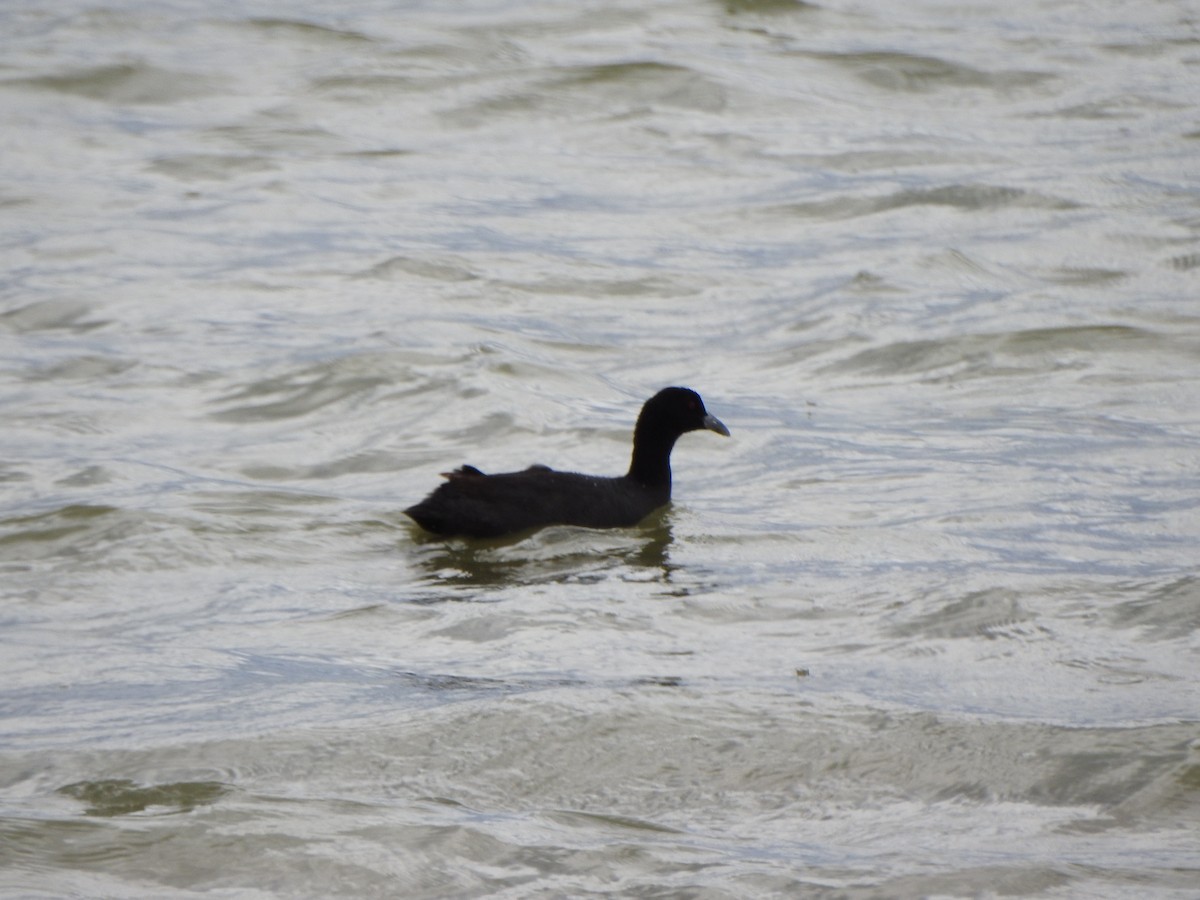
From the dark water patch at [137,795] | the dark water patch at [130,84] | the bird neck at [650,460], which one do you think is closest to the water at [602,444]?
the dark water patch at [137,795]

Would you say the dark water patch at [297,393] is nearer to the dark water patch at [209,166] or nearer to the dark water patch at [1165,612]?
the dark water patch at [1165,612]

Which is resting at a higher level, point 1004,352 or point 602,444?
point 1004,352

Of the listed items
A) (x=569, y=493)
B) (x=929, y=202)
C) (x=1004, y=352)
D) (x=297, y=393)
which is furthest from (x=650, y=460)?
(x=929, y=202)

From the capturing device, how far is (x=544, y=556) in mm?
8992

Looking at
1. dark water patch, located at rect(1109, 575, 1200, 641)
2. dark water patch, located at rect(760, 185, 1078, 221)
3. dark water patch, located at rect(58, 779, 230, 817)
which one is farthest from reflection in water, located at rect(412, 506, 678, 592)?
dark water patch, located at rect(760, 185, 1078, 221)

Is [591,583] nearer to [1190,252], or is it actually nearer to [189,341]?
[189,341]

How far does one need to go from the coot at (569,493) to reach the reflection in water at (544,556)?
0.24 feet

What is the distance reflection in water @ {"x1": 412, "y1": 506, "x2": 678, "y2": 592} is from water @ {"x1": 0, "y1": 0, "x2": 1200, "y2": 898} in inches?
1.6

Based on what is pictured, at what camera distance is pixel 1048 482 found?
10141 millimetres

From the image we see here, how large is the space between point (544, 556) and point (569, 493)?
468mm

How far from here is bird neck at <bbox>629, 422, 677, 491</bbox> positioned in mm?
9898

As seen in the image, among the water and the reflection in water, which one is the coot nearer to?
the reflection in water

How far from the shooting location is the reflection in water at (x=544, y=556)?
859 cm

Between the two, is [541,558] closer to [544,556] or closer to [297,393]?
[544,556]
